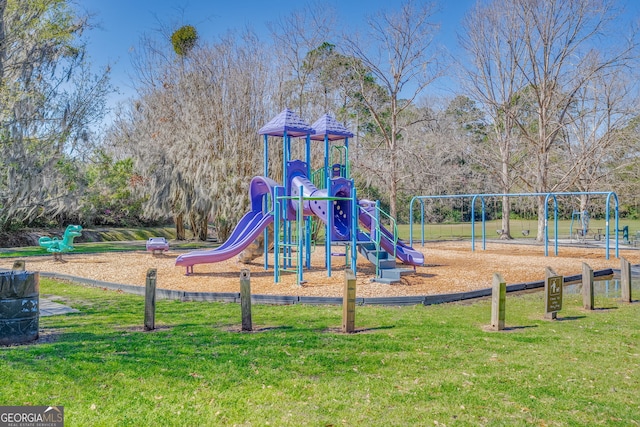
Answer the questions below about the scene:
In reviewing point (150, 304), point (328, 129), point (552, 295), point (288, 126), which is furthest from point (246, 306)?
point (328, 129)

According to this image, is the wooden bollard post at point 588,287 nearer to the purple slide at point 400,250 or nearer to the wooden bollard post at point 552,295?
the wooden bollard post at point 552,295

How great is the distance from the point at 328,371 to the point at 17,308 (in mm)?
3677

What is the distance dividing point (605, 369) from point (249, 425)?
3.61 m

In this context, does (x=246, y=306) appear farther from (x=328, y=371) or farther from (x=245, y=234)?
(x=245, y=234)

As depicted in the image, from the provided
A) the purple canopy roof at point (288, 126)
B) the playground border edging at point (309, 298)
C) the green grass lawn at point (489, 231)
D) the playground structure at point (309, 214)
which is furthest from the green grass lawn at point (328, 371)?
the green grass lawn at point (489, 231)

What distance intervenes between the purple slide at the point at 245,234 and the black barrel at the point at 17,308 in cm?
633

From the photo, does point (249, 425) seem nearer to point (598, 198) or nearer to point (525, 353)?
point (525, 353)

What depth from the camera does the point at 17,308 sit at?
6.07 m

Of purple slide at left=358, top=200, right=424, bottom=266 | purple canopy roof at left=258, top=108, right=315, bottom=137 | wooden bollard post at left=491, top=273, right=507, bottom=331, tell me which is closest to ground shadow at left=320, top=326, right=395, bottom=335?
wooden bollard post at left=491, top=273, right=507, bottom=331

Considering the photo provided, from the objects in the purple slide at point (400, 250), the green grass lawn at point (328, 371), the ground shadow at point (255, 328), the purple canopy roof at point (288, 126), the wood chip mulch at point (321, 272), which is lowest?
the green grass lawn at point (328, 371)

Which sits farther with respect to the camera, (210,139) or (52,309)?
(210,139)

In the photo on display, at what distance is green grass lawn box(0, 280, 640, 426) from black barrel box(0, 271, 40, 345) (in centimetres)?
24

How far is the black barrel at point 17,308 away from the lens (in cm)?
602

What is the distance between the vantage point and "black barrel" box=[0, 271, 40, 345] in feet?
19.7
